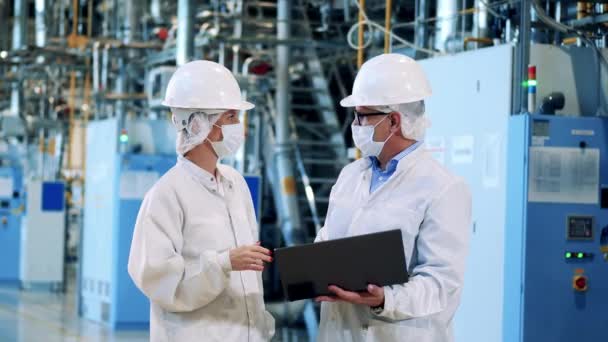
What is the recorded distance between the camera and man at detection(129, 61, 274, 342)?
345cm

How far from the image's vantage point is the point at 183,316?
354cm

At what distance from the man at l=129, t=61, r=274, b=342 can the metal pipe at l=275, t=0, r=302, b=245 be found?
6.97m

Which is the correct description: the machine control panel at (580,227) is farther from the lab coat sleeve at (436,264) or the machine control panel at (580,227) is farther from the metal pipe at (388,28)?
the lab coat sleeve at (436,264)

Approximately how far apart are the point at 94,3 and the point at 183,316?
15.4 m

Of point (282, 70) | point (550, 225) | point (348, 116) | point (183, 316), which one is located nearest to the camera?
point (183, 316)

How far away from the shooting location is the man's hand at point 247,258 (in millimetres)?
3430

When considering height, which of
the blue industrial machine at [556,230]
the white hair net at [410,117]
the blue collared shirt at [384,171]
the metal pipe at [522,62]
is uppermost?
the metal pipe at [522,62]

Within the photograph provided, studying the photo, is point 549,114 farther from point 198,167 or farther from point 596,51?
point 198,167

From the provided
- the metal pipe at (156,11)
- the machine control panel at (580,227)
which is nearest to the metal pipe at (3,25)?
the metal pipe at (156,11)

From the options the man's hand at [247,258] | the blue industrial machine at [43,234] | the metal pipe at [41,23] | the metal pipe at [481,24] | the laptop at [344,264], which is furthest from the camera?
the blue industrial machine at [43,234]

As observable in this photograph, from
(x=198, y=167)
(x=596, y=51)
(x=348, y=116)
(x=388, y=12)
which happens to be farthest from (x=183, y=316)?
(x=348, y=116)

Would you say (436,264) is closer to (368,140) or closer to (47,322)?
(368,140)

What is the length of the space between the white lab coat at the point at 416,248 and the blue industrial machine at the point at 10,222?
12851 millimetres

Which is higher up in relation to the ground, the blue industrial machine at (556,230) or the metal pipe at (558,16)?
the metal pipe at (558,16)
